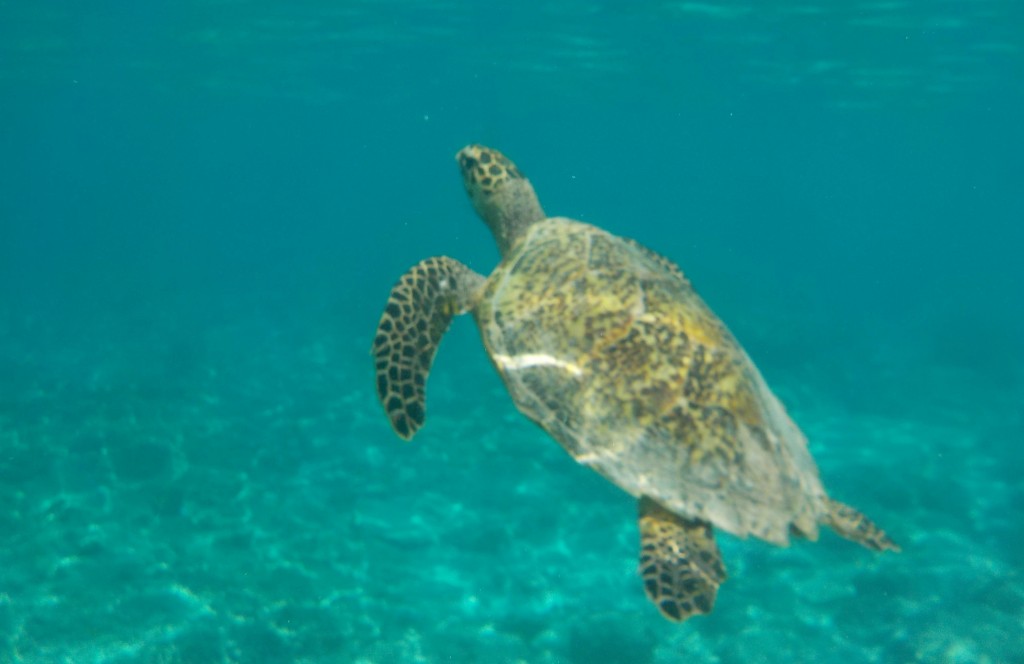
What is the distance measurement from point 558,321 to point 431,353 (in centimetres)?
132

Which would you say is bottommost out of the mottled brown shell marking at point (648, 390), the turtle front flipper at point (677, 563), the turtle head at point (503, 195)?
the turtle front flipper at point (677, 563)

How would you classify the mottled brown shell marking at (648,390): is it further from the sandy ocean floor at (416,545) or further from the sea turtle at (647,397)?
the sandy ocean floor at (416,545)

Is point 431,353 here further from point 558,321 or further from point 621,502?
point 621,502

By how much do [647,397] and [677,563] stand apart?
1.12 metres

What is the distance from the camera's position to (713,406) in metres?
5.25

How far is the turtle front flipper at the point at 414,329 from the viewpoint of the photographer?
20.2ft

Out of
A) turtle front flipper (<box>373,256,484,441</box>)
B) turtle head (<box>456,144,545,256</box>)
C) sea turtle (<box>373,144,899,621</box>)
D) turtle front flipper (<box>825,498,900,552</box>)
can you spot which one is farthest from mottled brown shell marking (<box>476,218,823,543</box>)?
turtle head (<box>456,144,545,256</box>)

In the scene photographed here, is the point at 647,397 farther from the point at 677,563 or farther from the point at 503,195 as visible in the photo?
the point at 503,195

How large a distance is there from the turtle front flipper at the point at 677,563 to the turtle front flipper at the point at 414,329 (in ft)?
6.61

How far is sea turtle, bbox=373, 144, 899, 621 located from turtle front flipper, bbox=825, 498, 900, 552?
12 millimetres

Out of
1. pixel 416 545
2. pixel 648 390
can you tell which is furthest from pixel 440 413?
pixel 648 390

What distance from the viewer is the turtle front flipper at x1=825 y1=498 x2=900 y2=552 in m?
5.38

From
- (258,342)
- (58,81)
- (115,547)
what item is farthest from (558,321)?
→ (58,81)

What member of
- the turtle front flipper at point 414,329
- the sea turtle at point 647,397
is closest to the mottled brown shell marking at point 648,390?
the sea turtle at point 647,397
